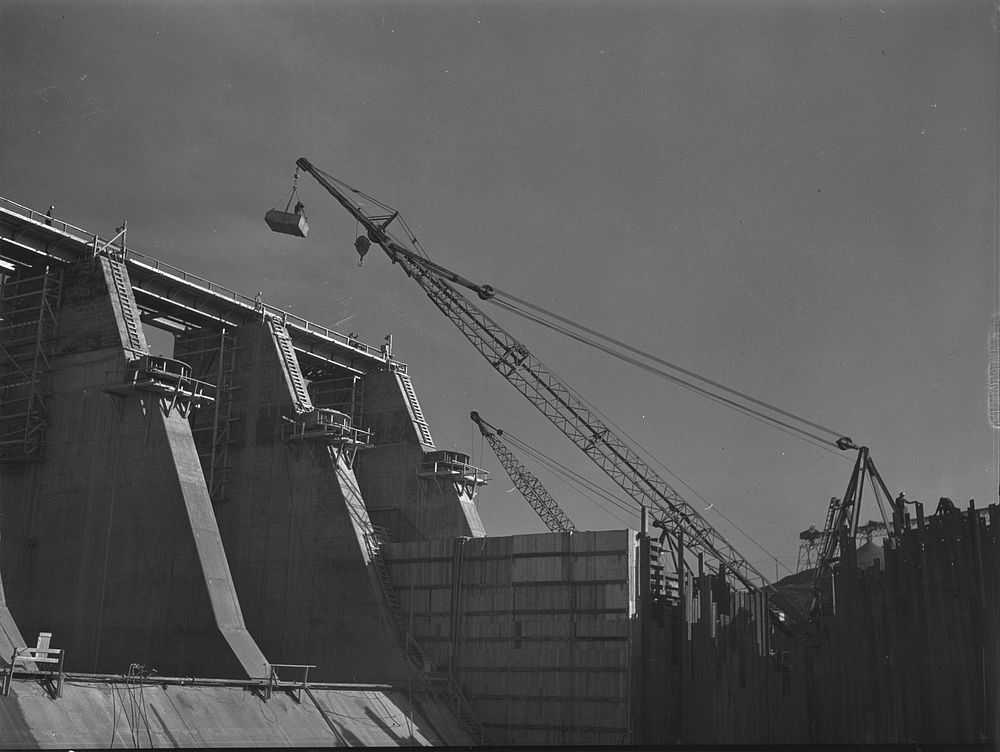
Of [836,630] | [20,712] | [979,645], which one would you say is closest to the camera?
[20,712]

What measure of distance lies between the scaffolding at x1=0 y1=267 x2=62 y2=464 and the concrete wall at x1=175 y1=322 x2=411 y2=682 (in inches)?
305

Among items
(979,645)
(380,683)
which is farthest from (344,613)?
(979,645)

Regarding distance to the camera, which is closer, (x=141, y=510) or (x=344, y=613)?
(x=141, y=510)

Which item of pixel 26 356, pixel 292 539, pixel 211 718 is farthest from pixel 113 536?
pixel 211 718

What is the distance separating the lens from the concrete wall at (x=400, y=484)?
4922 centimetres

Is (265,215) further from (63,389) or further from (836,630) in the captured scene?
(836,630)

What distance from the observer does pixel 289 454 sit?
45594mm

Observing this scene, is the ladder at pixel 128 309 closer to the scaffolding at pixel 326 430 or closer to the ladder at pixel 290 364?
the ladder at pixel 290 364

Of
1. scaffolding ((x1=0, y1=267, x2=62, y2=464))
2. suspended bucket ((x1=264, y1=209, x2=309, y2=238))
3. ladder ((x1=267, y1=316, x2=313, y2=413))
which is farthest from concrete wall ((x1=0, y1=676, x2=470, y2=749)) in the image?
suspended bucket ((x1=264, y1=209, x2=309, y2=238))

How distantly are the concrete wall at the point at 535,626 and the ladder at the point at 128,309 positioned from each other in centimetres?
1348

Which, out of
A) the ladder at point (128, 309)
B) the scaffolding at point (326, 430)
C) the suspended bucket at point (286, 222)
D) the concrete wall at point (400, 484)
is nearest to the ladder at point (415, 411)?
the concrete wall at point (400, 484)

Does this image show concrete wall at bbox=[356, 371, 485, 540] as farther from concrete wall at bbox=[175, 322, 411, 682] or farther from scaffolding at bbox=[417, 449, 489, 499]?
concrete wall at bbox=[175, 322, 411, 682]

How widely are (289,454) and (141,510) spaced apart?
921cm

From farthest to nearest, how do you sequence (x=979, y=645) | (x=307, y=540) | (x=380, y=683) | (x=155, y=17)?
(x=307, y=540) < (x=380, y=683) < (x=979, y=645) < (x=155, y=17)
